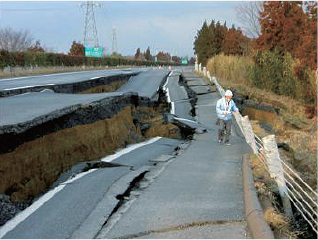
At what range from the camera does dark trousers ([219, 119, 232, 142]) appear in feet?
35.5

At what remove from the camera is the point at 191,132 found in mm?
13531

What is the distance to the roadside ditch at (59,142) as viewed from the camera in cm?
688

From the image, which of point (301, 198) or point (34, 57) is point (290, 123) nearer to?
point (301, 198)

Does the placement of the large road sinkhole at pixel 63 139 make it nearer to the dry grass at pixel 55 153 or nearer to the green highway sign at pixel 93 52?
the dry grass at pixel 55 153

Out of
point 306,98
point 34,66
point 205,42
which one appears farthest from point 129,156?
point 205,42

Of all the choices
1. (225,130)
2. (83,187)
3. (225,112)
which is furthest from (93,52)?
(83,187)

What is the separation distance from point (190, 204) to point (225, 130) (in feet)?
19.1

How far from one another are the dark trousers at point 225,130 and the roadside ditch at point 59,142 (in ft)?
6.51

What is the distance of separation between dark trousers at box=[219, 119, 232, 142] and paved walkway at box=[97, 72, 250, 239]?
167 centimetres

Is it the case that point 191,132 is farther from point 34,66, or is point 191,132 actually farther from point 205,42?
point 205,42

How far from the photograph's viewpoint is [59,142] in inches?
346

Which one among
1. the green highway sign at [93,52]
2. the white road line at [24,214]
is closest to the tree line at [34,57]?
the green highway sign at [93,52]

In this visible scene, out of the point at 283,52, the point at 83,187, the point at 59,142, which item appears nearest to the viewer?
the point at 83,187

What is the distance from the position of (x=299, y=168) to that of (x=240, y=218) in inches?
215
